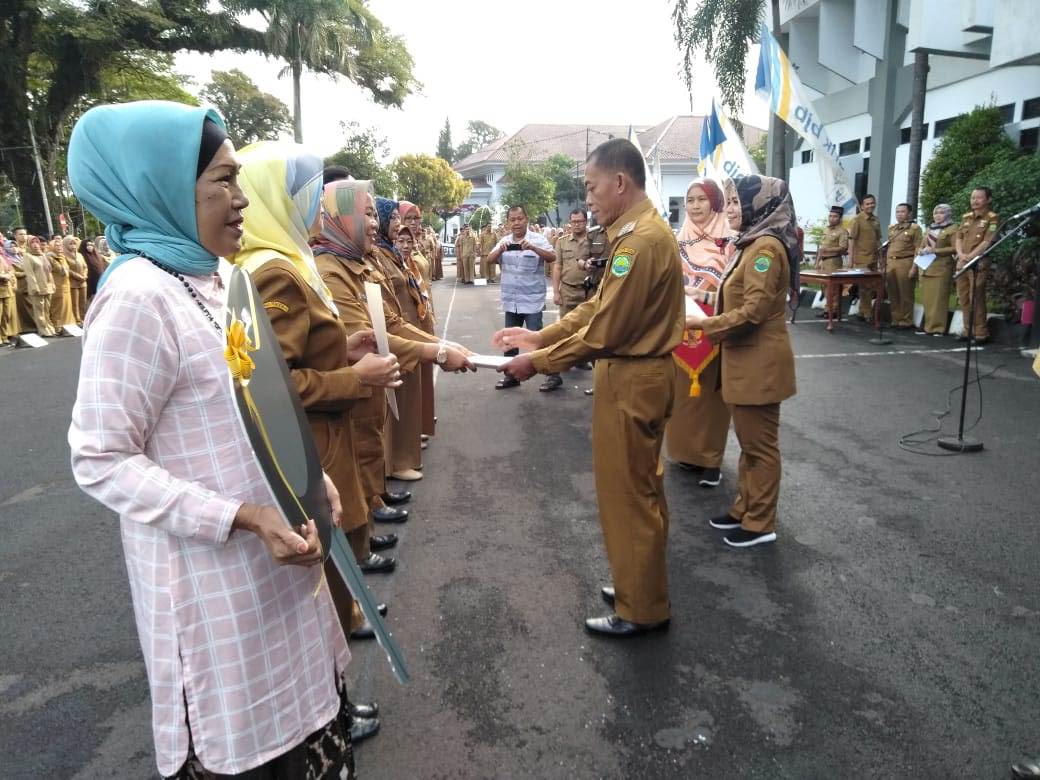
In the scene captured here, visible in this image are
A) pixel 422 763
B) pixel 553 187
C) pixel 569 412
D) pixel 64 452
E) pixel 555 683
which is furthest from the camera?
pixel 553 187

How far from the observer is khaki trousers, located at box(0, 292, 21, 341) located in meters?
12.5

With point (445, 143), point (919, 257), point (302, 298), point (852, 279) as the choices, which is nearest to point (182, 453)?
point (302, 298)

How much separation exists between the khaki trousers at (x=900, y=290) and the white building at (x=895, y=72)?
116 inches

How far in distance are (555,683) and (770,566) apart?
1.50 meters

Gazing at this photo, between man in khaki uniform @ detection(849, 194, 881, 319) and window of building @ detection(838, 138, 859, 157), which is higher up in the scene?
window of building @ detection(838, 138, 859, 157)

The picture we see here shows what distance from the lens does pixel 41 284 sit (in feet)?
42.5

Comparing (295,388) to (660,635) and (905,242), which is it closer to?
(660,635)

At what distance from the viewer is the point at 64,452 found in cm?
605

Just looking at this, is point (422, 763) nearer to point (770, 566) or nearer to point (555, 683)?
point (555, 683)

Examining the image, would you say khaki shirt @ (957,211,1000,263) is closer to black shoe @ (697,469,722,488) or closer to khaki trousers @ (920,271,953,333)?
khaki trousers @ (920,271,953,333)

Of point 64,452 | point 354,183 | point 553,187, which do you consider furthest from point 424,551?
point 553,187

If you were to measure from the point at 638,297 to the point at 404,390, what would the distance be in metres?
2.59

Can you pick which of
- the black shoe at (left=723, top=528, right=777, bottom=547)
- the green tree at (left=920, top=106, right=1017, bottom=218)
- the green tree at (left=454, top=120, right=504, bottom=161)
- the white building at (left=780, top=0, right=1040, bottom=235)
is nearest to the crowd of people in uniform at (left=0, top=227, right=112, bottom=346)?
the black shoe at (left=723, top=528, right=777, bottom=547)

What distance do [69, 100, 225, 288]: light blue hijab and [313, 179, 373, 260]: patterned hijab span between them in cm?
183
